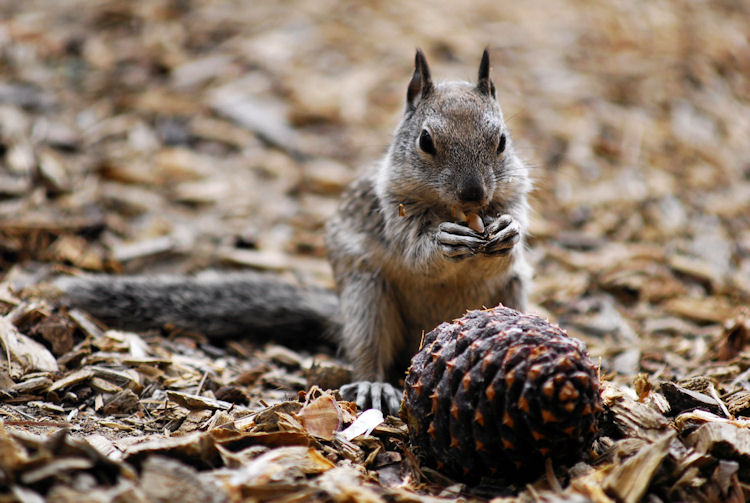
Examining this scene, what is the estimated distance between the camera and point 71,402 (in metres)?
2.79

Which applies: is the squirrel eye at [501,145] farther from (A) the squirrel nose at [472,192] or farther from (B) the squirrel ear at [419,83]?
(B) the squirrel ear at [419,83]

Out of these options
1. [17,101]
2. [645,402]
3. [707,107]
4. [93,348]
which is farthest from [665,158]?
[17,101]

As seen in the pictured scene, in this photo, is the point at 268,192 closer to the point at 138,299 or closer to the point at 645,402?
the point at 138,299

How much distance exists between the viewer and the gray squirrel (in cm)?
305

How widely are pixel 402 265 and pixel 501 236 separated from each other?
2.14ft

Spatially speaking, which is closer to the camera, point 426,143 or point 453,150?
point 453,150

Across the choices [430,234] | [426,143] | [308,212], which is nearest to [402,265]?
[430,234]

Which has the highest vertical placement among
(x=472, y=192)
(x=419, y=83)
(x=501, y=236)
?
(x=419, y=83)

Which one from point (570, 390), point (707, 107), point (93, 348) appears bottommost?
point (93, 348)

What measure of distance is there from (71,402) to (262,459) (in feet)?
3.77

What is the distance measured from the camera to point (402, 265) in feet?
10.9

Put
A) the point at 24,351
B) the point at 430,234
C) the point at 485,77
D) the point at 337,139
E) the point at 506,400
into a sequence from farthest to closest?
1. the point at 337,139
2. the point at 485,77
3. the point at 430,234
4. the point at 24,351
5. the point at 506,400

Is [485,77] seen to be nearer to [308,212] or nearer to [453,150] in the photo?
[453,150]

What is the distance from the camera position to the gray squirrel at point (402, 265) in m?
3.05
